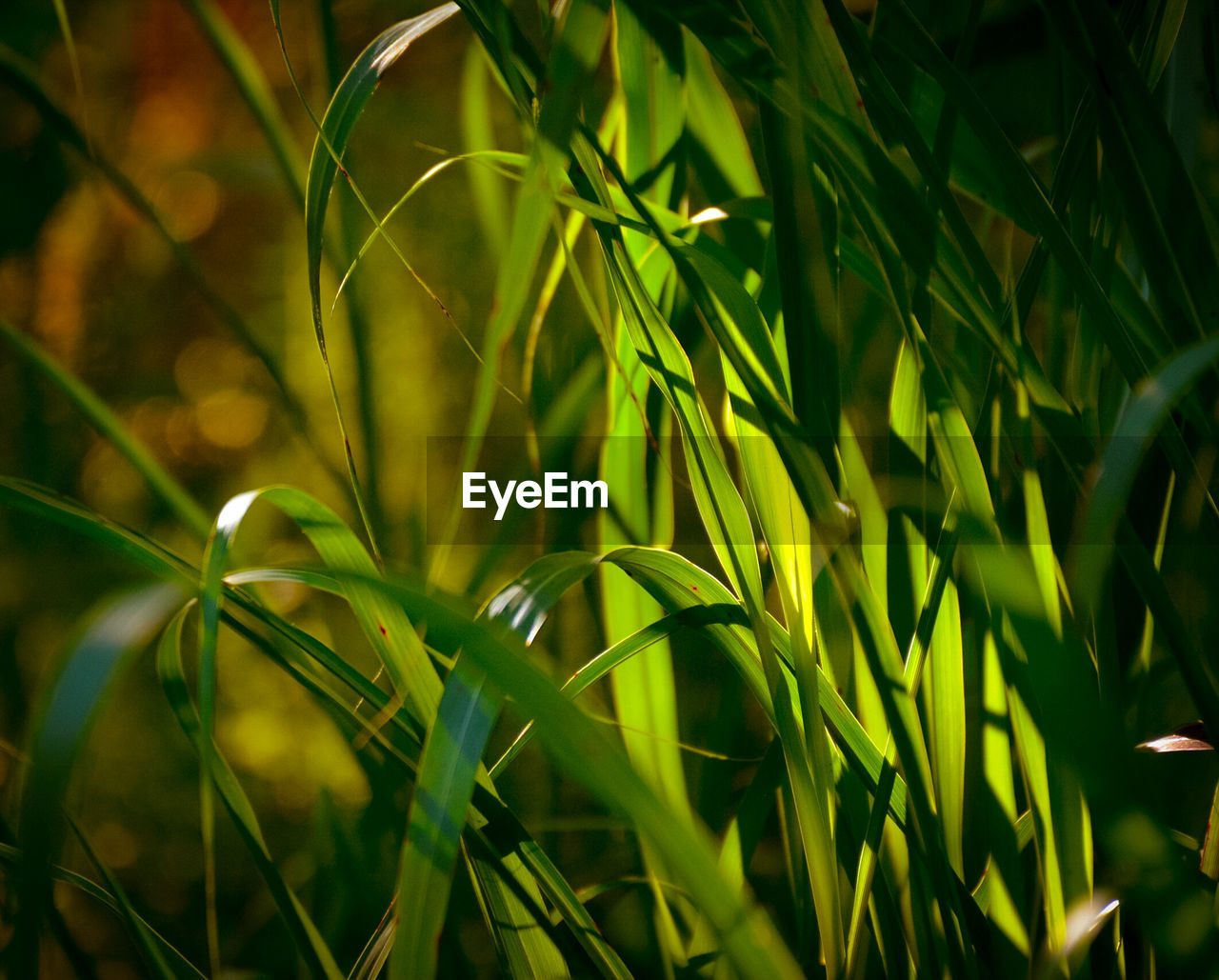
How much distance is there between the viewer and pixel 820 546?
217 millimetres

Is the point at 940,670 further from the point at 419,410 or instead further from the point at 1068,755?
the point at 419,410

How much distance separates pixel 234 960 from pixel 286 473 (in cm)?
33

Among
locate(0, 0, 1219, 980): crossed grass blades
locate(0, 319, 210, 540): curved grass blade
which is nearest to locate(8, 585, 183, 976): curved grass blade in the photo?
locate(0, 0, 1219, 980): crossed grass blades

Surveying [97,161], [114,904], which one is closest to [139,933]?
[114,904]

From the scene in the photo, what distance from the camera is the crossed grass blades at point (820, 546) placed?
0.13m

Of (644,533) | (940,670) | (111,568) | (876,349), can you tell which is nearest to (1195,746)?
(940,670)

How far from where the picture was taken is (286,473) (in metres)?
0.57

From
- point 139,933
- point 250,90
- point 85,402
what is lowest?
point 139,933

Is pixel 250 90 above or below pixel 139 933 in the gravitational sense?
above

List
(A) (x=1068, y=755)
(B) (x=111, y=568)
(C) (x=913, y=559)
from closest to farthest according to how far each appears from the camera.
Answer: (A) (x=1068, y=755), (C) (x=913, y=559), (B) (x=111, y=568)

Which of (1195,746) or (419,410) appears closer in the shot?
(1195,746)

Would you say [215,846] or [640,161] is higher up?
[640,161]

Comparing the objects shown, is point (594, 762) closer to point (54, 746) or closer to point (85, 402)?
point (54, 746)

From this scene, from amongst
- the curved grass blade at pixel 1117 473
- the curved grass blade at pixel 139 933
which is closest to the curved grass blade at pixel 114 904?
→ the curved grass blade at pixel 139 933
